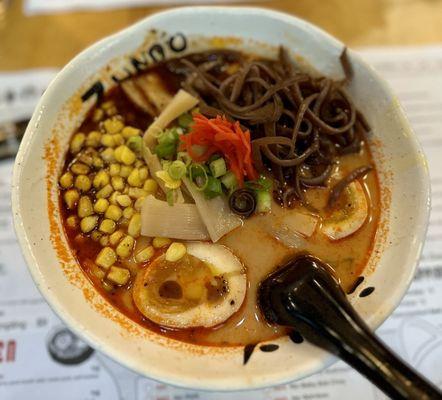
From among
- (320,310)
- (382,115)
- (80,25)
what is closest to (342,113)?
(382,115)

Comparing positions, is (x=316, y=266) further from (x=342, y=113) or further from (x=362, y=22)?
(x=362, y=22)

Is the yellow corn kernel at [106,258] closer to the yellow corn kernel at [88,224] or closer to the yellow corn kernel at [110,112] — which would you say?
the yellow corn kernel at [88,224]

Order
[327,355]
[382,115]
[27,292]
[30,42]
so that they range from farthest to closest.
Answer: [30,42] → [27,292] → [382,115] → [327,355]

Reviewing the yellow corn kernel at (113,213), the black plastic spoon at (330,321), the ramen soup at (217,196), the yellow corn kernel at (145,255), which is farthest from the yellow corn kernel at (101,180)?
the black plastic spoon at (330,321)

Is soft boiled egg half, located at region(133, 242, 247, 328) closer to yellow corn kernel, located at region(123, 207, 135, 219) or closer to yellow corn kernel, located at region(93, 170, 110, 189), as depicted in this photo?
yellow corn kernel, located at region(123, 207, 135, 219)

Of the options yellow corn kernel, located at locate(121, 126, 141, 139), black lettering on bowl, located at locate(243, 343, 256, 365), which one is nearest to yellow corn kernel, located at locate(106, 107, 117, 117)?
yellow corn kernel, located at locate(121, 126, 141, 139)

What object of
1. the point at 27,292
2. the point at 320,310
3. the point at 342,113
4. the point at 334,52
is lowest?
the point at 27,292
